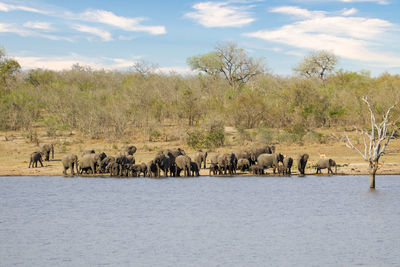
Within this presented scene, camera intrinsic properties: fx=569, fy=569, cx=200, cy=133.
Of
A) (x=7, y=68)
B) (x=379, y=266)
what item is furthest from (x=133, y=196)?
(x=7, y=68)

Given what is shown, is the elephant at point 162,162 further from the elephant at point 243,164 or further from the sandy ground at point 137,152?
the elephant at point 243,164

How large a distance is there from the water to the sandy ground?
5.79ft

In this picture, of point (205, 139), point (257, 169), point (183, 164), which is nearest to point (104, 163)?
point (183, 164)

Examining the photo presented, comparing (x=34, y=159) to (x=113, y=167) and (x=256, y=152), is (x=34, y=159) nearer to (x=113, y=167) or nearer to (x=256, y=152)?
(x=113, y=167)

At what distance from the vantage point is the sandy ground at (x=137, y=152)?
34.7m

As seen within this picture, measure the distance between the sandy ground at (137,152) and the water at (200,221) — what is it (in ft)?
5.79

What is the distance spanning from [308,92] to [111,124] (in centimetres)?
2098

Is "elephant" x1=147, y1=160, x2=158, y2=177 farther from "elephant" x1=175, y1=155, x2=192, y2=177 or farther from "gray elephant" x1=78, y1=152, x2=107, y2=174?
"gray elephant" x1=78, y1=152, x2=107, y2=174

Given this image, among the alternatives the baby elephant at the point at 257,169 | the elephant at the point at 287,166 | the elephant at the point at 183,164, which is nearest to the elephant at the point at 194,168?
the elephant at the point at 183,164

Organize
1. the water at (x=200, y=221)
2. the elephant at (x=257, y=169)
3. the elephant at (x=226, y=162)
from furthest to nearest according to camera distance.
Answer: the elephant at (x=257, y=169) < the elephant at (x=226, y=162) < the water at (x=200, y=221)

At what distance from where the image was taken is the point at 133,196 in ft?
93.9

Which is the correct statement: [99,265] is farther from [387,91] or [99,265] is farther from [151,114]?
[387,91]

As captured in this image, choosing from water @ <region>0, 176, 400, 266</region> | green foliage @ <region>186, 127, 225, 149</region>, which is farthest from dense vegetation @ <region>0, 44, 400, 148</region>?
water @ <region>0, 176, 400, 266</region>

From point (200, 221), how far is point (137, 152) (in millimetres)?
21944
